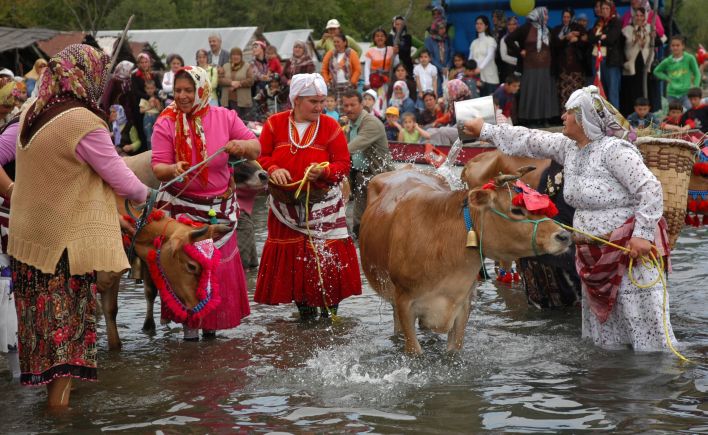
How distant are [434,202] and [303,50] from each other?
12.9 m

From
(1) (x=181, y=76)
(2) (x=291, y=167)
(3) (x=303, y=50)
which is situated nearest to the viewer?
(1) (x=181, y=76)

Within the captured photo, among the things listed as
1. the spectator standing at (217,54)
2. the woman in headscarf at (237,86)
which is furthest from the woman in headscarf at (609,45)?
the spectator standing at (217,54)

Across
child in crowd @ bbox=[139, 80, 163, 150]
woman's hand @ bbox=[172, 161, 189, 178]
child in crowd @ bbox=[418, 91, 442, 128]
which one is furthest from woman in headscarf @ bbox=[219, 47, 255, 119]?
woman's hand @ bbox=[172, 161, 189, 178]

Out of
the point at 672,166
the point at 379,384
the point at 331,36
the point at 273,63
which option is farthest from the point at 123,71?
the point at 379,384

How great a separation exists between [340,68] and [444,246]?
43.0 feet

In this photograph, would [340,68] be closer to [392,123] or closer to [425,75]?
[425,75]

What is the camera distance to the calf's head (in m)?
6.57

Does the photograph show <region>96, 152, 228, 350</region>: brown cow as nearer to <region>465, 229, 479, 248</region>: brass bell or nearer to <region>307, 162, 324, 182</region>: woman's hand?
<region>307, 162, 324, 182</region>: woman's hand

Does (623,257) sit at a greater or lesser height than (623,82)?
lesser

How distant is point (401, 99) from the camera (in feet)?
62.5

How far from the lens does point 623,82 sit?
17.7 m

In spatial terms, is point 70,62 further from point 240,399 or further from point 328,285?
point 328,285

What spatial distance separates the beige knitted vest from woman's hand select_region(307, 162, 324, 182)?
2.64 m

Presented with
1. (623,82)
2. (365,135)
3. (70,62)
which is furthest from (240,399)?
(623,82)
